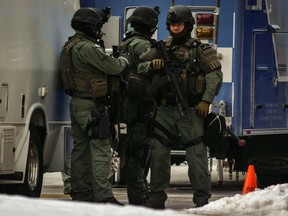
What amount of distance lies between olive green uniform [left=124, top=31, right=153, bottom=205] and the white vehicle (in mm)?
841

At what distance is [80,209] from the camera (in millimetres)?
3504

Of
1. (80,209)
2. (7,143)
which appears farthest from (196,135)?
(80,209)

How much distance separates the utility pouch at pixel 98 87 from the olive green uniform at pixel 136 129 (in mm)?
403

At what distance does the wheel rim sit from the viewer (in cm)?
1012

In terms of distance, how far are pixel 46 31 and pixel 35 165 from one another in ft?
4.53

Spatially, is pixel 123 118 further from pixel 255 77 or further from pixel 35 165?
pixel 255 77

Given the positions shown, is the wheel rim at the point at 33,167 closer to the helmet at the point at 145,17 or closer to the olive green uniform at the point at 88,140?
the olive green uniform at the point at 88,140

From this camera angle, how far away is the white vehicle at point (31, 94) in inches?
364

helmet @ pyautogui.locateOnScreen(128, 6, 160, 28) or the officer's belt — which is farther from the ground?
helmet @ pyautogui.locateOnScreen(128, 6, 160, 28)

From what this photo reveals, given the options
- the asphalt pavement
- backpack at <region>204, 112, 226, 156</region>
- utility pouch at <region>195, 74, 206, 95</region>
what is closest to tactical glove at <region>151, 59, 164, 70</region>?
utility pouch at <region>195, 74, 206, 95</region>

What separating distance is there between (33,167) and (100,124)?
0.88 meters

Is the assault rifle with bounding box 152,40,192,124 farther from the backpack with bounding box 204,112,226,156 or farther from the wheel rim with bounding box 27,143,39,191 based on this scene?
the wheel rim with bounding box 27,143,39,191

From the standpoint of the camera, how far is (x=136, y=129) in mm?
10469

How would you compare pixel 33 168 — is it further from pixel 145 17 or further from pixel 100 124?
pixel 145 17
